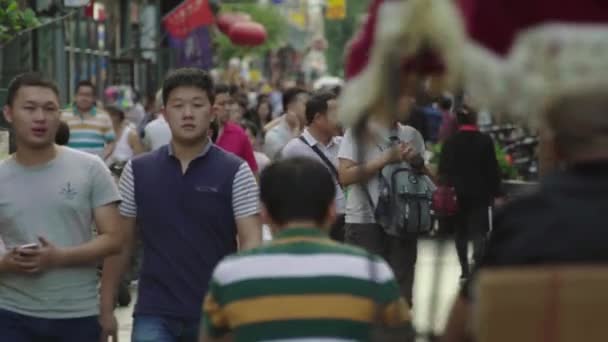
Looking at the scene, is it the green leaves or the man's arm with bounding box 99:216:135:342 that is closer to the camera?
the man's arm with bounding box 99:216:135:342

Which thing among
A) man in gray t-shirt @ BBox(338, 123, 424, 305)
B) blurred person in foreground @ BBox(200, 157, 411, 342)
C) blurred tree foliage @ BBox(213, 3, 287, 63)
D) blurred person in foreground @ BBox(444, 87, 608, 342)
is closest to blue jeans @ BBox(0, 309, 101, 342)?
blurred person in foreground @ BBox(200, 157, 411, 342)

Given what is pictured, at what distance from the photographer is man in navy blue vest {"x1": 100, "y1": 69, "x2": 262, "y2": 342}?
24.2 ft

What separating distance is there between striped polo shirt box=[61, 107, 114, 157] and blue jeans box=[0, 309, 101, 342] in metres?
9.62

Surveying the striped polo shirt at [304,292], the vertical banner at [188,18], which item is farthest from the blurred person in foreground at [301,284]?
the vertical banner at [188,18]

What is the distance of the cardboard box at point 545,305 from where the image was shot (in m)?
3.70

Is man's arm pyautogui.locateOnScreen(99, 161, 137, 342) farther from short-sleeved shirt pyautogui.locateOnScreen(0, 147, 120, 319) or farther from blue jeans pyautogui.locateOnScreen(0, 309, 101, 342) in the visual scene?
blue jeans pyautogui.locateOnScreen(0, 309, 101, 342)

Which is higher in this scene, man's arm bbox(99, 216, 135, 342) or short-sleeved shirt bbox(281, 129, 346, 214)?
short-sleeved shirt bbox(281, 129, 346, 214)

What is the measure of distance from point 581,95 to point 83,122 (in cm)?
1403

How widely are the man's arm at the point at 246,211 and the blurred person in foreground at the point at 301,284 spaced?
234cm

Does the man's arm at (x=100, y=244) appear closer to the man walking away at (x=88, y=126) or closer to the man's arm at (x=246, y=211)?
the man's arm at (x=246, y=211)

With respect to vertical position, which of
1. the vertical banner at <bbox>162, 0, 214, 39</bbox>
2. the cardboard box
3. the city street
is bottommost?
the city street

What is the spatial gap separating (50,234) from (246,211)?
0.84m

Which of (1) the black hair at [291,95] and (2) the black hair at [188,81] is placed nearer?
(2) the black hair at [188,81]

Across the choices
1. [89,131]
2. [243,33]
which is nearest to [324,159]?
[89,131]
